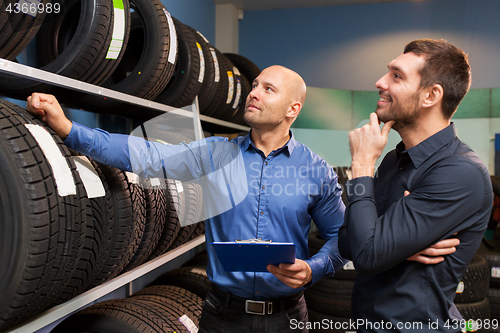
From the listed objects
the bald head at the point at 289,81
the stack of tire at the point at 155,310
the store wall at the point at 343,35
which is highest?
the store wall at the point at 343,35

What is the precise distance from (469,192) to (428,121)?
0.99ft

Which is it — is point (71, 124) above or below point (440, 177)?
above

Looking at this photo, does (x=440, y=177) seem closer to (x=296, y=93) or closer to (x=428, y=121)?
(x=428, y=121)

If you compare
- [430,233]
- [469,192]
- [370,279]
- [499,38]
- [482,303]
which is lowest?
[482,303]

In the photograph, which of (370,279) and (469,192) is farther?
(370,279)

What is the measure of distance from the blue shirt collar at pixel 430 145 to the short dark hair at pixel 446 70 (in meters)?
0.09

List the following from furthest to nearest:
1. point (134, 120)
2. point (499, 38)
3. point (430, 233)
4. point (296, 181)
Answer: point (499, 38), point (134, 120), point (296, 181), point (430, 233)

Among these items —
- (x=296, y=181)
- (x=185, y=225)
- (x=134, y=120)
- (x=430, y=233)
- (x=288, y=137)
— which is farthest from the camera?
(x=134, y=120)

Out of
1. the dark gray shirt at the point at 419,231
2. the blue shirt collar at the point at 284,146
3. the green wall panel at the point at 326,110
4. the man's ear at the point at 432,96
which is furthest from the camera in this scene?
the green wall panel at the point at 326,110

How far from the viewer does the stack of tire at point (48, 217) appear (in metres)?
1.05

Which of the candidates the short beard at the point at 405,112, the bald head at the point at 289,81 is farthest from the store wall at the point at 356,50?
the short beard at the point at 405,112

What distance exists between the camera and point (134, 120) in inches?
110

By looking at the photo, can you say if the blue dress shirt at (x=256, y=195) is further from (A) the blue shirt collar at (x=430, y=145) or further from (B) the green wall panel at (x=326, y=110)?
(B) the green wall panel at (x=326, y=110)

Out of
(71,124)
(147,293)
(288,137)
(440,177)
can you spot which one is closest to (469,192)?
(440,177)
